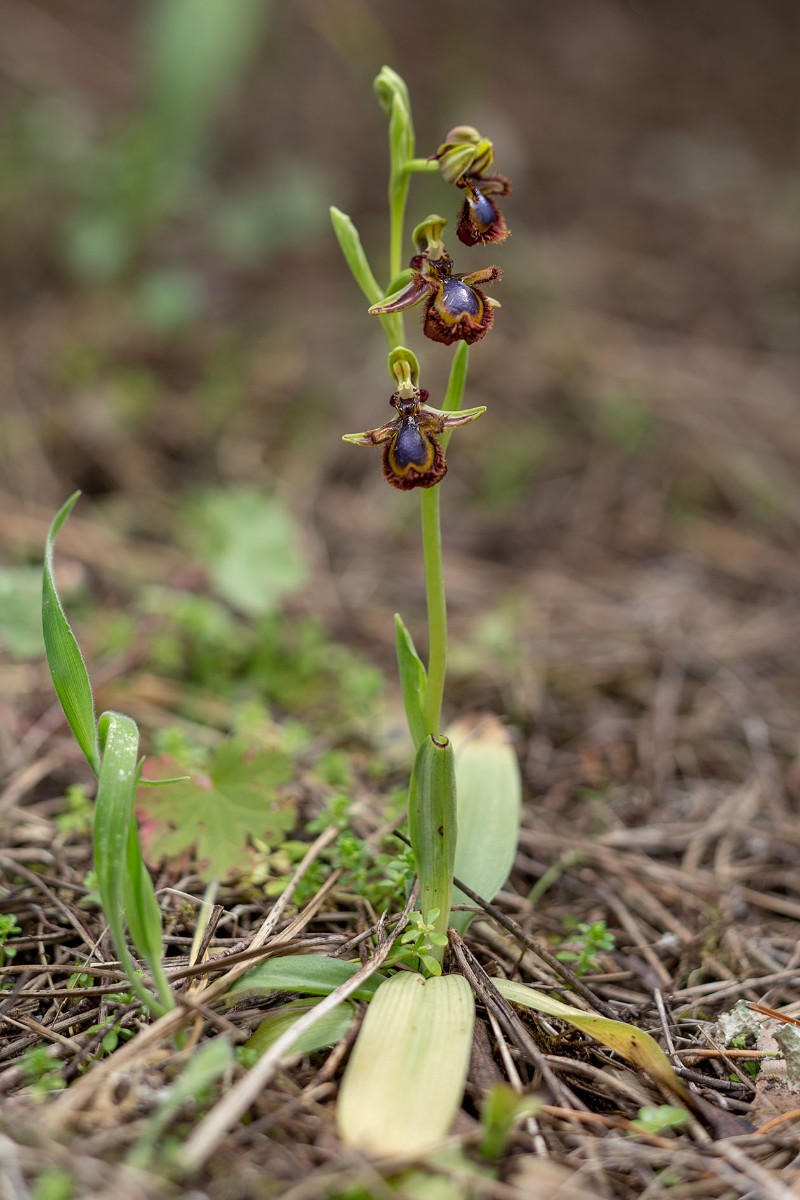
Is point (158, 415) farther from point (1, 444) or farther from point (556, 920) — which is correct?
point (556, 920)

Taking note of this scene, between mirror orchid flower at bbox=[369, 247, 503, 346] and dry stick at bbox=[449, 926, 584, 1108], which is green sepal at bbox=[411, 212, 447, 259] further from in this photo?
dry stick at bbox=[449, 926, 584, 1108]

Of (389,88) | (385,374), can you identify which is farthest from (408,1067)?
(385,374)

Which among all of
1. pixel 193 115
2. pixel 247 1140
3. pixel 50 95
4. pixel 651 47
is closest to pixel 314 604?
pixel 247 1140

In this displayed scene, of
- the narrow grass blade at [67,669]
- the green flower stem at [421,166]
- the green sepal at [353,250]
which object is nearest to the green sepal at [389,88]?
the green flower stem at [421,166]

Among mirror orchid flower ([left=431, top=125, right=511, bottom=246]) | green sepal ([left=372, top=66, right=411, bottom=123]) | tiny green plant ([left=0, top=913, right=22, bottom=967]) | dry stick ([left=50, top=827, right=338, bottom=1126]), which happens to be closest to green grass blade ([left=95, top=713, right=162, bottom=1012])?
dry stick ([left=50, top=827, right=338, bottom=1126])

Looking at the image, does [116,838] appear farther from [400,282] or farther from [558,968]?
[400,282]

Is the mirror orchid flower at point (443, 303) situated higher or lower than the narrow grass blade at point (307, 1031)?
higher

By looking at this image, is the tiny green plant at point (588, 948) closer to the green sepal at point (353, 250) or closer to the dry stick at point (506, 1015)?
the dry stick at point (506, 1015)
